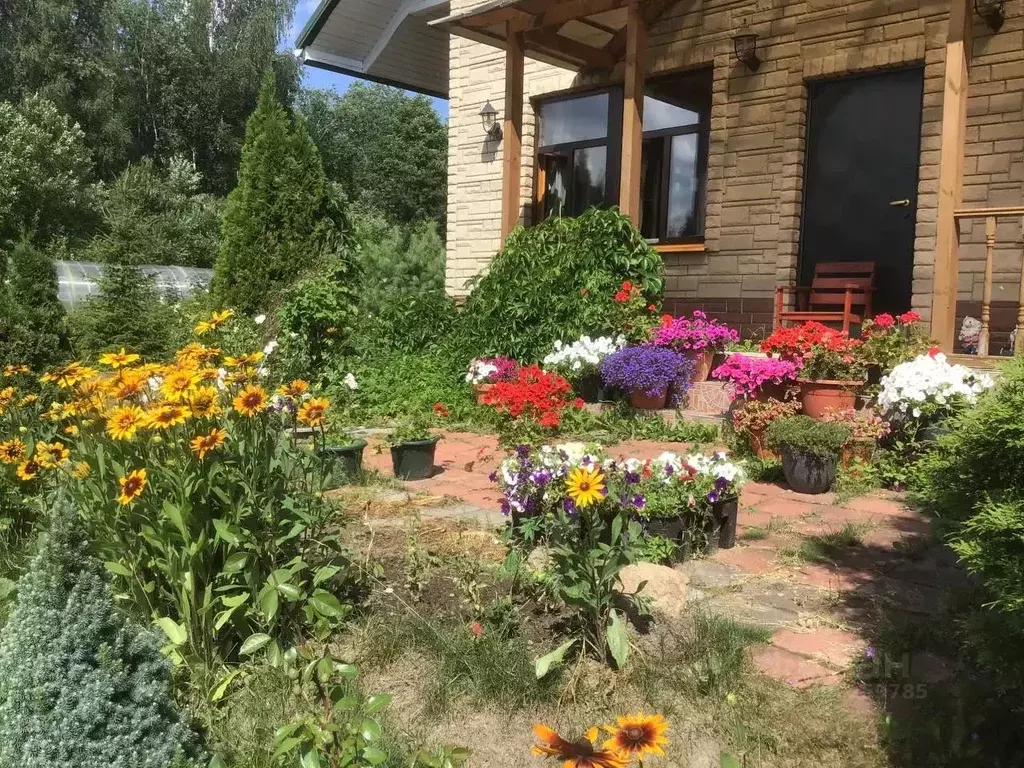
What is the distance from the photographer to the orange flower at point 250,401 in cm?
246

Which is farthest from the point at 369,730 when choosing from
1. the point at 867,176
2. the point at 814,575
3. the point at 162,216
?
Result: the point at 162,216

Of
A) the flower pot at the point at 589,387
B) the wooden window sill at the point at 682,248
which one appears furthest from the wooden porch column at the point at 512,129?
the flower pot at the point at 589,387

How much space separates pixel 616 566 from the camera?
2547mm

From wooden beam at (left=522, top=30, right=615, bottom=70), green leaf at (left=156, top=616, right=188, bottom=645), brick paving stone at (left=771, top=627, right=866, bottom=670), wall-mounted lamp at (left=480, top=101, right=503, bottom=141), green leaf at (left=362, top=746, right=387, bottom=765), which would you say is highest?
wooden beam at (left=522, top=30, right=615, bottom=70)

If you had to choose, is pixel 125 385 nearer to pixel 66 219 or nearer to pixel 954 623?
pixel 954 623

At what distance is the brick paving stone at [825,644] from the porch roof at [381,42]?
10.8 metres

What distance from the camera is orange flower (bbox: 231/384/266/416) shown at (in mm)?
2459

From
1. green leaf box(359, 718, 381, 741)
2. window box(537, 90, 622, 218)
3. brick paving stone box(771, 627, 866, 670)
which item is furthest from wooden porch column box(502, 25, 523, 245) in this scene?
green leaf box(359, 718, 381, 741)

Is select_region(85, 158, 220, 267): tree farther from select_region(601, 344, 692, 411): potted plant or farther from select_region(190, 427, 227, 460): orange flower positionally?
select_region(190, 427, 227, 460): orange flower

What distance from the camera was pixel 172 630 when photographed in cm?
232

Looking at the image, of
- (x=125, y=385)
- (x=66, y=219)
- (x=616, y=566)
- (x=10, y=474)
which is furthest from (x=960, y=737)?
(x=66, y=219)

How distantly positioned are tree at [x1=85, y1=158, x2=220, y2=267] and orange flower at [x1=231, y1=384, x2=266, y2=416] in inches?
496

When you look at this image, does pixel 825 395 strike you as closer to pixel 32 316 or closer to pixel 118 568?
pixel 118 568

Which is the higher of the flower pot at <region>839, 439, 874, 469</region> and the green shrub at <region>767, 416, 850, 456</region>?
the green shrub at <region>767, 416, 850, 456</region>
